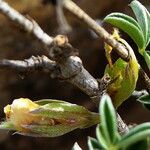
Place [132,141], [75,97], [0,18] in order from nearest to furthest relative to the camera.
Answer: [132,141] → [0,18] → [75,97]

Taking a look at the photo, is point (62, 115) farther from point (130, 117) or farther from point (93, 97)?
point (130, 117)

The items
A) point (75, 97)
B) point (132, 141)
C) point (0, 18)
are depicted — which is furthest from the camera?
point (75, 97)

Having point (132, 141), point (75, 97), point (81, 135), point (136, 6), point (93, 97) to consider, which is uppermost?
point (75, 97)

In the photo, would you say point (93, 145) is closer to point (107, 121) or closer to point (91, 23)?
point (107, 121)

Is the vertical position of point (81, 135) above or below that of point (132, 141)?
above

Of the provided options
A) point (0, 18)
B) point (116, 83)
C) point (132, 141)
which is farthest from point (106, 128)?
point (0, 18)

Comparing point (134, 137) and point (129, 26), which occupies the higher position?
point (129, 26)

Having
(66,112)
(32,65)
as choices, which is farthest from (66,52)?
(66,112)

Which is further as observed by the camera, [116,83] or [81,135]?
[81,135]
